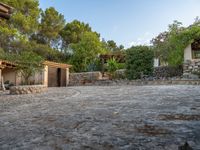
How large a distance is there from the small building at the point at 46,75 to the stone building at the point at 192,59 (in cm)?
972

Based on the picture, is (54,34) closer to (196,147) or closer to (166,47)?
(166,47)

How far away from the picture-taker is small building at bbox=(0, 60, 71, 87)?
1665cm

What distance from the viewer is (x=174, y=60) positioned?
57.9 feet

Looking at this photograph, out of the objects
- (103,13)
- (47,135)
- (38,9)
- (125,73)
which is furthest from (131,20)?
(47,135)

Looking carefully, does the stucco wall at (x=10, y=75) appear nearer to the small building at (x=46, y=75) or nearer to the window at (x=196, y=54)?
the small building at (x=46, y=75)

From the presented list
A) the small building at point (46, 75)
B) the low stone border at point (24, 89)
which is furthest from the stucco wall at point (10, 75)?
the low stone border at point (24, 89)

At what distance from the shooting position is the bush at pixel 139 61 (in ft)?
57.7

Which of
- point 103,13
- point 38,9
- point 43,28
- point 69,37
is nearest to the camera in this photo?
point 103,13

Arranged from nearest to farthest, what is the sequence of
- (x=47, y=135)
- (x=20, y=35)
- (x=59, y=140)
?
(x=59, y=140)
(x=47, y=135)
(x=20, y=35)

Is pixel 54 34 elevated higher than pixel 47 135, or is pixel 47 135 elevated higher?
pixel 54 34

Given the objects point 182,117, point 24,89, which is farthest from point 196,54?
point 182,117

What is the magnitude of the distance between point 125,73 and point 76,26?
39.1 ft

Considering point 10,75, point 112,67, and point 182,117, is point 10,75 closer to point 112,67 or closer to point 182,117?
point 112,67

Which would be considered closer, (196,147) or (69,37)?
(196,147)
